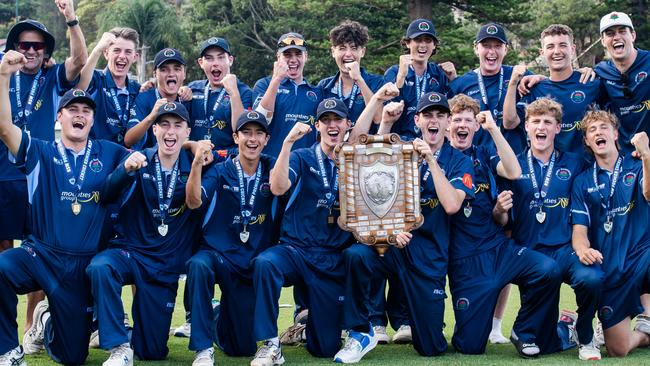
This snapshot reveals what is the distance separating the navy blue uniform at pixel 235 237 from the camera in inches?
305

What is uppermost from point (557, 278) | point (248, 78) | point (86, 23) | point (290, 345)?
point (86, 23)

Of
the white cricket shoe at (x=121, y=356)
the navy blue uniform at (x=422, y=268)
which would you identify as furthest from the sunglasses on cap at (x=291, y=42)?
the white cricket shoe at (x=121, y=356)

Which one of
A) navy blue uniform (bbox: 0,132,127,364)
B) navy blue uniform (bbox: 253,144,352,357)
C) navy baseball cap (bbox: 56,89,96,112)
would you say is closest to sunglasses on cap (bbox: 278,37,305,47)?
navy blue uniform (bbox: 253,144,352,357)

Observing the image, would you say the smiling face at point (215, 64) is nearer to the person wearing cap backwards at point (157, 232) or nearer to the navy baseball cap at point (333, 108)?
the person wearing cap backwards at point (157, 232)

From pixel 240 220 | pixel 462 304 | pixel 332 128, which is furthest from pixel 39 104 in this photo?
pixel 462 304

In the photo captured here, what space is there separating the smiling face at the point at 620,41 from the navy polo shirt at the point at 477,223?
1773 mm

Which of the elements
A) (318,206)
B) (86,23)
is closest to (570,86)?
(318,206)

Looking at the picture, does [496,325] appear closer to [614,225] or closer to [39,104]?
[614,225]

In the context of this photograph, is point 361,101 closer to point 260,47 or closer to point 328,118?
point 328,118

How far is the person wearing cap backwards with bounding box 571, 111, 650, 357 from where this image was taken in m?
7.59

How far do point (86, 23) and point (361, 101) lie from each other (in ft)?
183

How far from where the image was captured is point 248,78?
144 ft

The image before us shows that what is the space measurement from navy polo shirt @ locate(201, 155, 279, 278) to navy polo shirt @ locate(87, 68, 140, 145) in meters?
1.45

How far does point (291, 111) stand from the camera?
888 centimetres
